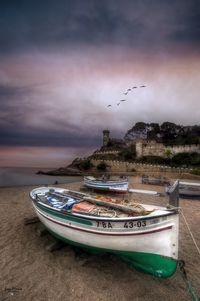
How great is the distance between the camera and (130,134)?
387ft

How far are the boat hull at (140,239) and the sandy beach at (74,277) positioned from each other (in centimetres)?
51

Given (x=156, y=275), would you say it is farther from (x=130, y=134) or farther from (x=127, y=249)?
(x=130, y=134)

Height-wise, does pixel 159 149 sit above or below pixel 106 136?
below

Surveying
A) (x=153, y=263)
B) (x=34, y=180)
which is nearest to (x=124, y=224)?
(x=153, y=263)

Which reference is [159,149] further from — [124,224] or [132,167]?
[124,224]

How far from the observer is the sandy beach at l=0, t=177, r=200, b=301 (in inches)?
205

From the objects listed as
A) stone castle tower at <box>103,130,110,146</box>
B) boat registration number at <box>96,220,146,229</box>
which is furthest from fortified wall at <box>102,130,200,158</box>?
boat registration number at <box>96,220,146,229</box>

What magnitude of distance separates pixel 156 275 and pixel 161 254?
68 centimetres

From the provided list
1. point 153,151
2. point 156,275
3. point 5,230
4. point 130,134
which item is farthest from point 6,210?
point 130,134

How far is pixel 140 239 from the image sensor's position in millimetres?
5609

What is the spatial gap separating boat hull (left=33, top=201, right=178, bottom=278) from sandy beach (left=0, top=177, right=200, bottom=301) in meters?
0.51

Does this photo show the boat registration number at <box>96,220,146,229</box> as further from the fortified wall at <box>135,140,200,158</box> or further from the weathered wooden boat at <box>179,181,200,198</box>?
the fortified wall at <box>135,140,200,158</box>

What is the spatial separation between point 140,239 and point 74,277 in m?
2.37

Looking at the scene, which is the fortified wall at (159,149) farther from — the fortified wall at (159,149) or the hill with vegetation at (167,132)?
the hill with vegetation at (167,132)
